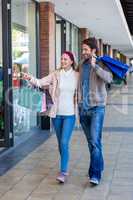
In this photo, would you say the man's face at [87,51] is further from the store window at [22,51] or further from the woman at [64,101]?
the store window at [22,51]

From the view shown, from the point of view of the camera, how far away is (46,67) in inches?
432

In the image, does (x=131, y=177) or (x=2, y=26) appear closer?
(x=131, y=177)

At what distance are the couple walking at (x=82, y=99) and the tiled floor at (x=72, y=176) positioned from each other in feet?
0.74

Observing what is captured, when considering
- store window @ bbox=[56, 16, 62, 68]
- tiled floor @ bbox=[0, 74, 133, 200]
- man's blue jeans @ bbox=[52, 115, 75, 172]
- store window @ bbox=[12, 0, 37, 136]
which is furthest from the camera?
store window @ bbox=[56, 16, 62, 68]

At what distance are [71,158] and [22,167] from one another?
3.18 ft

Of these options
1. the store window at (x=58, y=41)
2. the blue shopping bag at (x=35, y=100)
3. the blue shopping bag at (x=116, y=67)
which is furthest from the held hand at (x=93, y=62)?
the store window at (x=58, y=41)

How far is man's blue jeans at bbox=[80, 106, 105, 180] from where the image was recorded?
5.88m

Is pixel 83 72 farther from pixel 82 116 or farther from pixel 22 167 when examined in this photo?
pixel 22 167

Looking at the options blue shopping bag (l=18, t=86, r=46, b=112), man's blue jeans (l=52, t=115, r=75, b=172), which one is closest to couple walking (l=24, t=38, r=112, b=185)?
man's blue jeans (l=52, t=115, r=75, b=172)

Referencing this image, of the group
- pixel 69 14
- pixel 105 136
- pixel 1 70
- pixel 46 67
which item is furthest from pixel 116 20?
pixel 1 70

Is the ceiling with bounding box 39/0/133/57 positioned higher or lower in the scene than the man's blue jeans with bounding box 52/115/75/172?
higher

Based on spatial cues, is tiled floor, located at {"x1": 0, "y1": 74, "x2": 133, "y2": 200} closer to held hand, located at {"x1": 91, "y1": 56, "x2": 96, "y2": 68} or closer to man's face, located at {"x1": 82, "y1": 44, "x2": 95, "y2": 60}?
held hand, located at {"x1": 91, "y1": 56, "x2": 96, "y2": 68}

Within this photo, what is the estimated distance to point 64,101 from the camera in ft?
19.7

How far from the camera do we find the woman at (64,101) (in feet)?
19.6
